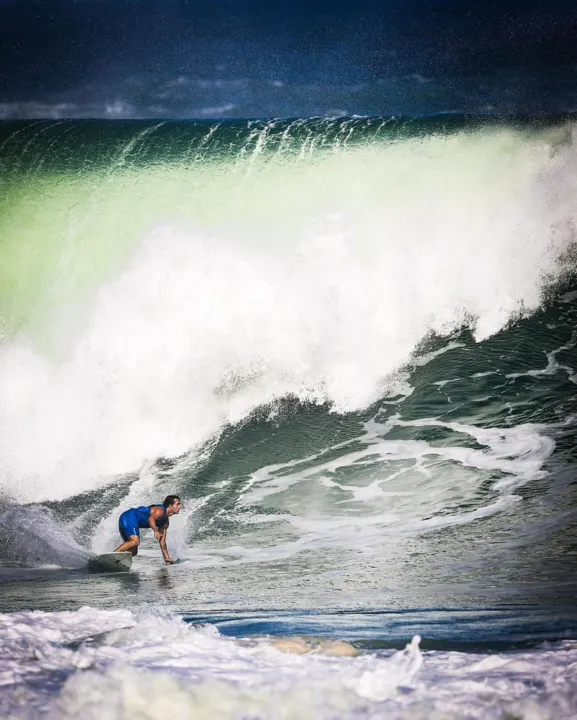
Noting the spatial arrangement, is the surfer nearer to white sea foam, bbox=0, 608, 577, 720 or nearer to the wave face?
the wave face

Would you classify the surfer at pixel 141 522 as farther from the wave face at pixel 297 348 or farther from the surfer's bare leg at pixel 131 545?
the wave face at pixel 297 348

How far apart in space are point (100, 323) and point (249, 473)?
291 centimetres

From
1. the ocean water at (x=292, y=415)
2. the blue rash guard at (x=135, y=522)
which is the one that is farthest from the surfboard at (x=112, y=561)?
the blue rash guard at (x=135, y=522)

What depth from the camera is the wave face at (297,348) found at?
387 centimetres

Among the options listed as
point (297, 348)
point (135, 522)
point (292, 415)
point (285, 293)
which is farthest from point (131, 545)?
point (285, 293)

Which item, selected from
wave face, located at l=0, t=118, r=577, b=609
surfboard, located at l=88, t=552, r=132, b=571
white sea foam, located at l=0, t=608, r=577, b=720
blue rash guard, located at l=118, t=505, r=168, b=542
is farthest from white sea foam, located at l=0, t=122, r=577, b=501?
white sea foam, located at l=0, t=608, r=577, b=720

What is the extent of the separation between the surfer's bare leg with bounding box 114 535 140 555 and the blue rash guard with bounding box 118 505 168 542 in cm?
Result: 2

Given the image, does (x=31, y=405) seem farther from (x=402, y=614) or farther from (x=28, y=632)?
(x=402, y=614)

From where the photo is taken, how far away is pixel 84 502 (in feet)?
16.0

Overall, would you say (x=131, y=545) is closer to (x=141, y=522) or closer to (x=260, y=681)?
(x=141, y=522)

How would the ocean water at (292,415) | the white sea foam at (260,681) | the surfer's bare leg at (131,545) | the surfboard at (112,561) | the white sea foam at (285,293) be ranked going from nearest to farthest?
1. the white sea foam at (260,681)
2. the ocean water at (292,415)
3. the surfboard at (112,561)
4. the surfer's bare leg at (131,545)
5. the white sea foam at (285,293)

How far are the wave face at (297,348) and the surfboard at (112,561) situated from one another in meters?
0.29

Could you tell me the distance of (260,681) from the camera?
1.77 meters

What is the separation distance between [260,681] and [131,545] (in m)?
2.29
